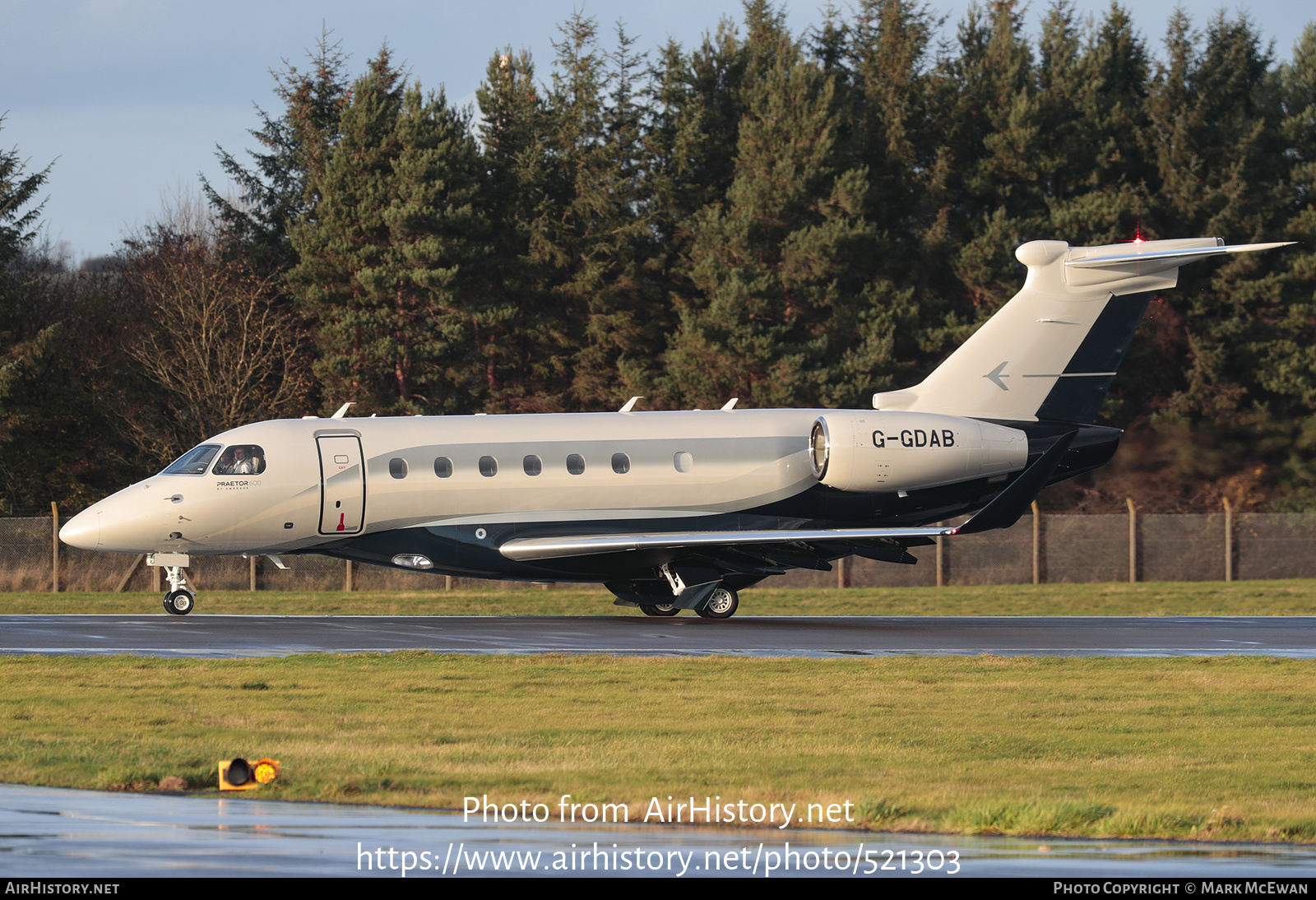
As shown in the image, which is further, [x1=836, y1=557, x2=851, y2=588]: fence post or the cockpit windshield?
[x1=836, y1=557, x2=851, y2=588]: fence post

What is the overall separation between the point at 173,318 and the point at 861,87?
87.2 ft

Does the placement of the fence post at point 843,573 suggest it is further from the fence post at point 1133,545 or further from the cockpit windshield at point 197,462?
the cockpit windshield at point 197,462

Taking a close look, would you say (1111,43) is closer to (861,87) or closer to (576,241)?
(861,87)

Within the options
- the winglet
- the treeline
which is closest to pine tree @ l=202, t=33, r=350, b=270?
the treeline

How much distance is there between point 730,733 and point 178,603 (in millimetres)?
15512

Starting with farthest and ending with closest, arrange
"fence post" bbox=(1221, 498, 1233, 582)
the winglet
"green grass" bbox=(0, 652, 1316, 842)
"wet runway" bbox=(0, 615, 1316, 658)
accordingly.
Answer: "fence post" bbox=(1221, 498, 1233, 582)
the winglet
"wet runway" bbox=(0, 615, 1316, 658)
"green grass" bbox=(0, 652, 1316, 842)

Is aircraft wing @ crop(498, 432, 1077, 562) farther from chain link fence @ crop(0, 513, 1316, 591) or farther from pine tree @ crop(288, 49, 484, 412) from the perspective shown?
pine tree @ crop(288, 49, 484, 412)

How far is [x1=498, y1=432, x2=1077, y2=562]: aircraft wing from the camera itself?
80.4 feet

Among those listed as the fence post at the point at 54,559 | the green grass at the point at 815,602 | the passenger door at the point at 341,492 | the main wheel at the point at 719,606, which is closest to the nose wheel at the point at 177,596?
the green grass at the point at 815,602

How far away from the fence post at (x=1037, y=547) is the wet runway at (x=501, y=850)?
3054 cm

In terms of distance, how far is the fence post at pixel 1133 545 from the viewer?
37.7 m

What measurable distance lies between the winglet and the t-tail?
Answer: 287 centimetres

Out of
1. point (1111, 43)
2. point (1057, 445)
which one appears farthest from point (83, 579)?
point (1111, 43)

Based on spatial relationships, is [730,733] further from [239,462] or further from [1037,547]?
[1037,547]
